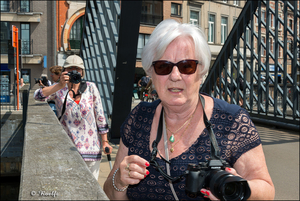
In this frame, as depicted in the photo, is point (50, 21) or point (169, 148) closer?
point (169, 148)

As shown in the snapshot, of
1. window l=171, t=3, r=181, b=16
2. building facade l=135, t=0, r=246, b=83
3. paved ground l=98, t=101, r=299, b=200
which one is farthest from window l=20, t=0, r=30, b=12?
paved ground l=98, t=101, r=299, b=200

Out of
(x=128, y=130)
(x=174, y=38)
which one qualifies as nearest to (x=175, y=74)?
(x=174, y=38)

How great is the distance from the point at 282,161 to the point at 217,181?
472cm

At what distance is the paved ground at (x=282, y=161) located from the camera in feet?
13.2

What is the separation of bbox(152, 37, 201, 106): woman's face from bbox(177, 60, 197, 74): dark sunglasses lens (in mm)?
16

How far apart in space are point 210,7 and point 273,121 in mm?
19891

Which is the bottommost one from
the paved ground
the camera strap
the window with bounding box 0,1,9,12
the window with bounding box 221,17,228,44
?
the paved ground

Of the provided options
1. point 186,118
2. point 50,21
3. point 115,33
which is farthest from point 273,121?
point 50,21

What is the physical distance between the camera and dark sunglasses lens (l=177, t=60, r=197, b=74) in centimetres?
151

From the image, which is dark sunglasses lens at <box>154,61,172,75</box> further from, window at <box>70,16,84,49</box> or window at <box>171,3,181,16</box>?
window at <box>171,3,181,16</box>

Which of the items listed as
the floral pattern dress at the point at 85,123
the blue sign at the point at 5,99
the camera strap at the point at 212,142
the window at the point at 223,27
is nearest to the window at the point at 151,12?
the window at the point at 223,27

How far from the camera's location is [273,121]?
8688 mm

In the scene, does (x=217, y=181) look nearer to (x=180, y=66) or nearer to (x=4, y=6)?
(x=180, y=66)

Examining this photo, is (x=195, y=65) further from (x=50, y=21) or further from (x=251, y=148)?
(x=50, y=21)
